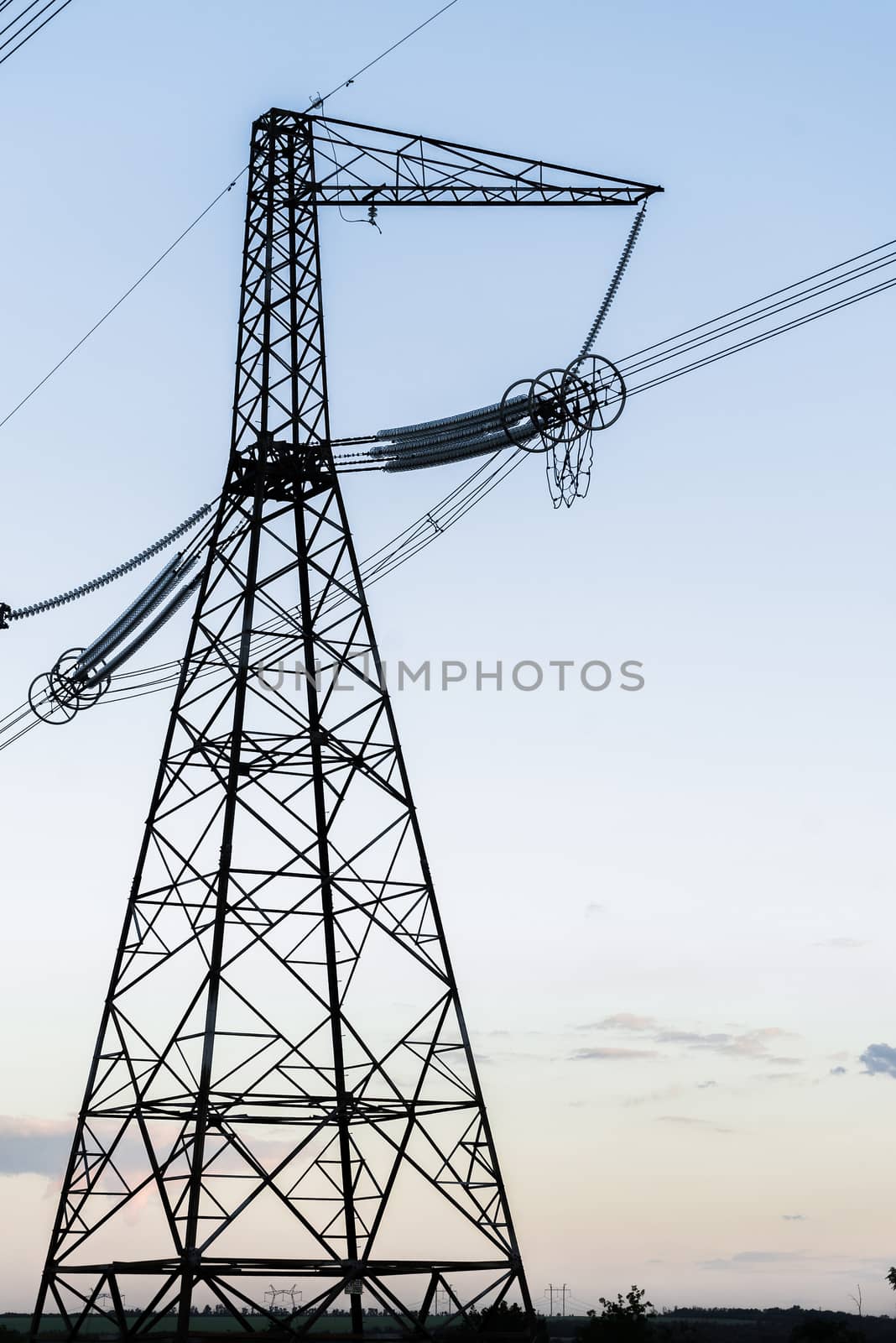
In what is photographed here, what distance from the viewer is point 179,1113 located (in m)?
28.8

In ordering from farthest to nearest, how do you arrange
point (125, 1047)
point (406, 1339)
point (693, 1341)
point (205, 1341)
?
point (693, 1341)
point (125, 1047)
point (406, 1339)
point (205, 1341)

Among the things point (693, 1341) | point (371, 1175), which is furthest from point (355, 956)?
point (693, 1341)

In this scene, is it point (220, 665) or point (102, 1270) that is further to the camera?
point (220, 665)

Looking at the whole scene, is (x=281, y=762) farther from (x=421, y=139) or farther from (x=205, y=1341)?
(x=421, y=139)

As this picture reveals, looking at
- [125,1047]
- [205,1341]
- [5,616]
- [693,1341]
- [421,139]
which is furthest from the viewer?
[693,1341]

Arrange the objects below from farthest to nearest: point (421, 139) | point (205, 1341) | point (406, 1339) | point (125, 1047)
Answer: point (421, 139), point (125, 1047), point (406, 1339), point (205, 1341)

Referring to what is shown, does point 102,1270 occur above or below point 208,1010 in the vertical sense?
below

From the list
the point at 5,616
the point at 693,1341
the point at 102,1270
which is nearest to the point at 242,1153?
the point at 102,1270

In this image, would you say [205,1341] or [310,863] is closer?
[205,1341]

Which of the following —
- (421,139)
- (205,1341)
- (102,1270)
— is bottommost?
(205,1341)

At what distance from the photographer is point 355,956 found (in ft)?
103

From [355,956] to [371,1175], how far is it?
432 cm

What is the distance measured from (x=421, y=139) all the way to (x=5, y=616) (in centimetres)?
1584

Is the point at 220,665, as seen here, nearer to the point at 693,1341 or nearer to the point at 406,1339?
the point at 406,1339
